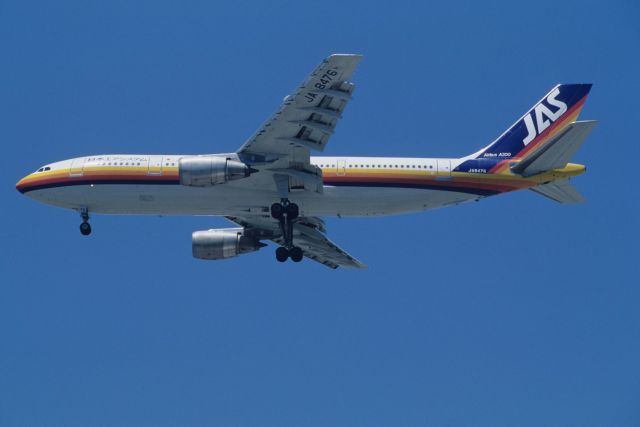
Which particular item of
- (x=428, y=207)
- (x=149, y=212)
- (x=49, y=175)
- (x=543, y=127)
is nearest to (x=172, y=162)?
(x=149, y=212)

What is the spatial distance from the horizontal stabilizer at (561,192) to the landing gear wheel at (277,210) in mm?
13888

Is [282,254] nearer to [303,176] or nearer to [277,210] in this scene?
[277,210]

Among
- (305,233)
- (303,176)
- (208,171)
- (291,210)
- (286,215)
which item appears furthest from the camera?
(305,233)

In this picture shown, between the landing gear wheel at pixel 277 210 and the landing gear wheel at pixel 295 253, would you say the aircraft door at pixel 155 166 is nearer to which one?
the landing gear wheel at pixel 277 210

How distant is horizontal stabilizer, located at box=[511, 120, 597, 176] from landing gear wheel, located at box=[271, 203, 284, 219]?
42.3ft

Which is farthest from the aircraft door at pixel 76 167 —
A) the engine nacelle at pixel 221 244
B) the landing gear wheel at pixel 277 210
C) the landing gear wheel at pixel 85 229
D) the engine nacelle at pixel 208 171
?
the landing gear wheel at pixel 277 210

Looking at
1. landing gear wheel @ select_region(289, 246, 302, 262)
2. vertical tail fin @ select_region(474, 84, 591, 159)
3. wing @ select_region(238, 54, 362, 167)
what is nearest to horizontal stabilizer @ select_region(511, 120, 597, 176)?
vertical tail fin @ select_region(474, 84, 591, 159)

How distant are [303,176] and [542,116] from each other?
14.4m

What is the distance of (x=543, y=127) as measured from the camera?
69312 millimetres

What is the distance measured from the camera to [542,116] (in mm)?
69562

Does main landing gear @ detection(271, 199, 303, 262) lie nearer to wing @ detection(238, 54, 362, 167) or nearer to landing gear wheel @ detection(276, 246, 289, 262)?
landing gear wheel @ detection(276, 246, 289, 262)

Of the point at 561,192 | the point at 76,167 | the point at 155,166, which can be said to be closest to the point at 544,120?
the point at 561,192

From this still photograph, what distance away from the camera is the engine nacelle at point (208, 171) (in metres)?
64.9

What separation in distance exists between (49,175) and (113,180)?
4468 millimetres
